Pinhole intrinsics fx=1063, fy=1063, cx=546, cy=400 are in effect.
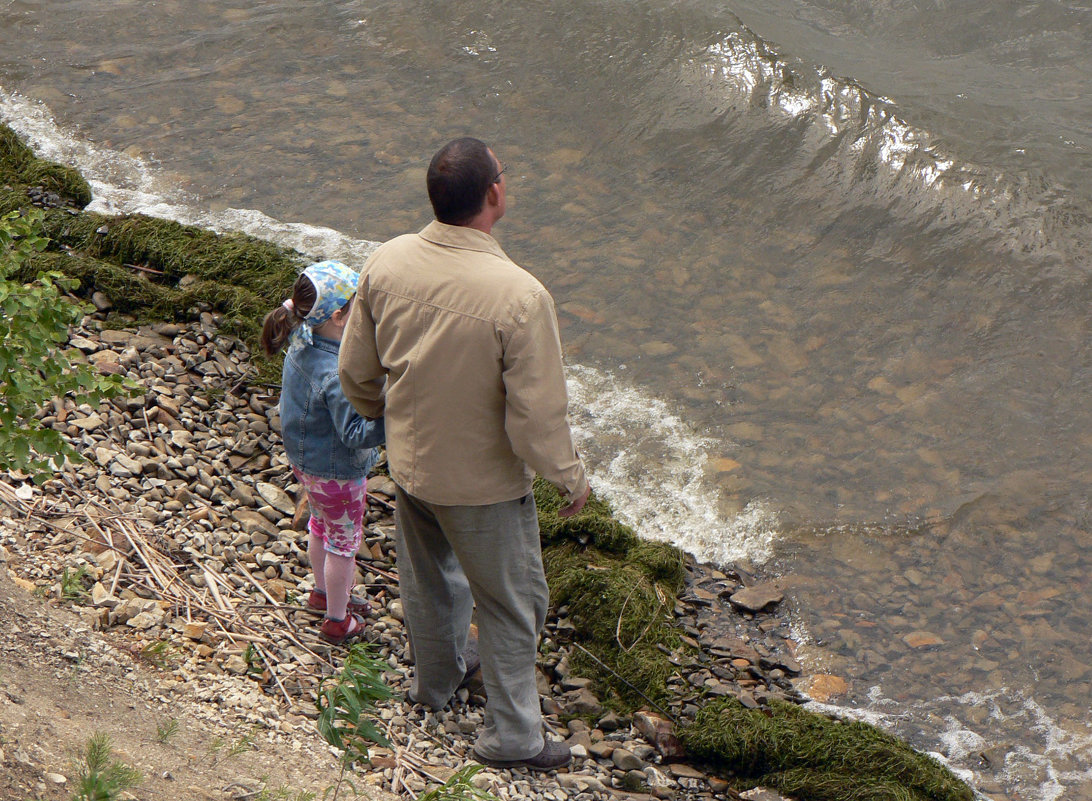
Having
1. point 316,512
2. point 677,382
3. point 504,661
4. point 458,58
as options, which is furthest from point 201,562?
point 458,58

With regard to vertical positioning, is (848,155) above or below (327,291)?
above

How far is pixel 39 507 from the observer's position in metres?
4.10

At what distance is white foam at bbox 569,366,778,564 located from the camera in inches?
203

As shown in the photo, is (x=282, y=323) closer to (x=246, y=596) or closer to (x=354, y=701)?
(x=246, y=596)

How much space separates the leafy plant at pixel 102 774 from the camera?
95.2 inches

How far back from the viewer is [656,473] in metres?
5.53

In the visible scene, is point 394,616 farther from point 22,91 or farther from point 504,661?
point 22,91

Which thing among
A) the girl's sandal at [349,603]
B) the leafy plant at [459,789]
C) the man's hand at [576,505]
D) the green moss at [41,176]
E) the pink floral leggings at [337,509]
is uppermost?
the green moss at [41,176]

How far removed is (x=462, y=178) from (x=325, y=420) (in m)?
1.05

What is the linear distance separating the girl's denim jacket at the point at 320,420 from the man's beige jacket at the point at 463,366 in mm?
277

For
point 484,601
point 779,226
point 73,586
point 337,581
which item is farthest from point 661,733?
point 779,226

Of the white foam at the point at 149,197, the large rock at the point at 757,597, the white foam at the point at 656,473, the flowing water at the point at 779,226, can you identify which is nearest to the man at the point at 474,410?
the large rock at the point at 757,597

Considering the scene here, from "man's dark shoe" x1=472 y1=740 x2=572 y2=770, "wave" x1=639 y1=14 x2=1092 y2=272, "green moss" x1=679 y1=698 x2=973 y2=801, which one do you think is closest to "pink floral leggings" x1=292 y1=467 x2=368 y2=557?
"man's dark shoe" x1=472 y1=740 x2=572 y2=770

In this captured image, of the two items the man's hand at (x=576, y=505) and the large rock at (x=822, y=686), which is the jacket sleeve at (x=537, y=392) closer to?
the man's hand at (x=576, y=505)
